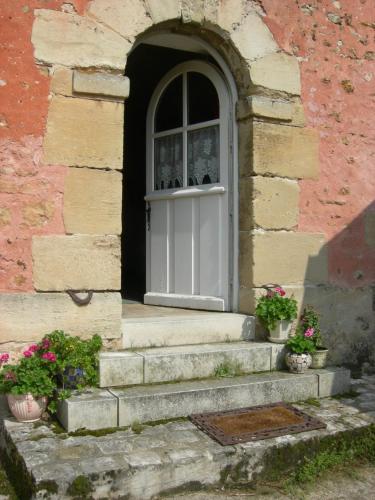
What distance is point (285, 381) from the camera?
415cm

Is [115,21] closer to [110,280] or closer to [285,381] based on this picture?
[110,280]

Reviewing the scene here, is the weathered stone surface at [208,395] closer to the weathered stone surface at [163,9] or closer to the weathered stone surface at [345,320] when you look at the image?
the weathered stone surface at [345,320]

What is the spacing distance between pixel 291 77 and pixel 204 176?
121 cm

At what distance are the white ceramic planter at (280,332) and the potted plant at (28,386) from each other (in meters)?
1.92

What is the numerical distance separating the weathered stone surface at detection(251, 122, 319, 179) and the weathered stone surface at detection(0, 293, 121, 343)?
1782 millimetres

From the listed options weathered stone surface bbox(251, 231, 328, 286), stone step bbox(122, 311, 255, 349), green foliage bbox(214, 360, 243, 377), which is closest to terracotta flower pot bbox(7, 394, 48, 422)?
stone step bbox(122, 311, 255, 349)

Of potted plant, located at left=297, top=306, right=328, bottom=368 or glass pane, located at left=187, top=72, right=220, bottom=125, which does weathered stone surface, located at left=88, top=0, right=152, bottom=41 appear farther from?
potted plant, located at left=297, top=306, right=328, bottom=368

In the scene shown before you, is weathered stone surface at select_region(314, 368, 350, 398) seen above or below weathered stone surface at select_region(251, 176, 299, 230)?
below

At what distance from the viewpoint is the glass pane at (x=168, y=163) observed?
544 cm

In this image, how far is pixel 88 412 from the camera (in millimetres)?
3438

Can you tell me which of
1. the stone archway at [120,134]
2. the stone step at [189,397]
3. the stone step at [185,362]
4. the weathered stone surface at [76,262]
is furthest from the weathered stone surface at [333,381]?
the weathered stone surface at [76,262]

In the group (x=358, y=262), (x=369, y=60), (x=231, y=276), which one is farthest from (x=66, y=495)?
(x=369, y=60)

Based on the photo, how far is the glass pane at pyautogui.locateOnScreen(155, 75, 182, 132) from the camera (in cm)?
549

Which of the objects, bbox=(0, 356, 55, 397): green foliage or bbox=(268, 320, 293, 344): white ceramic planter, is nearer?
bbox=(0, 356, 55, 397): green foliage
